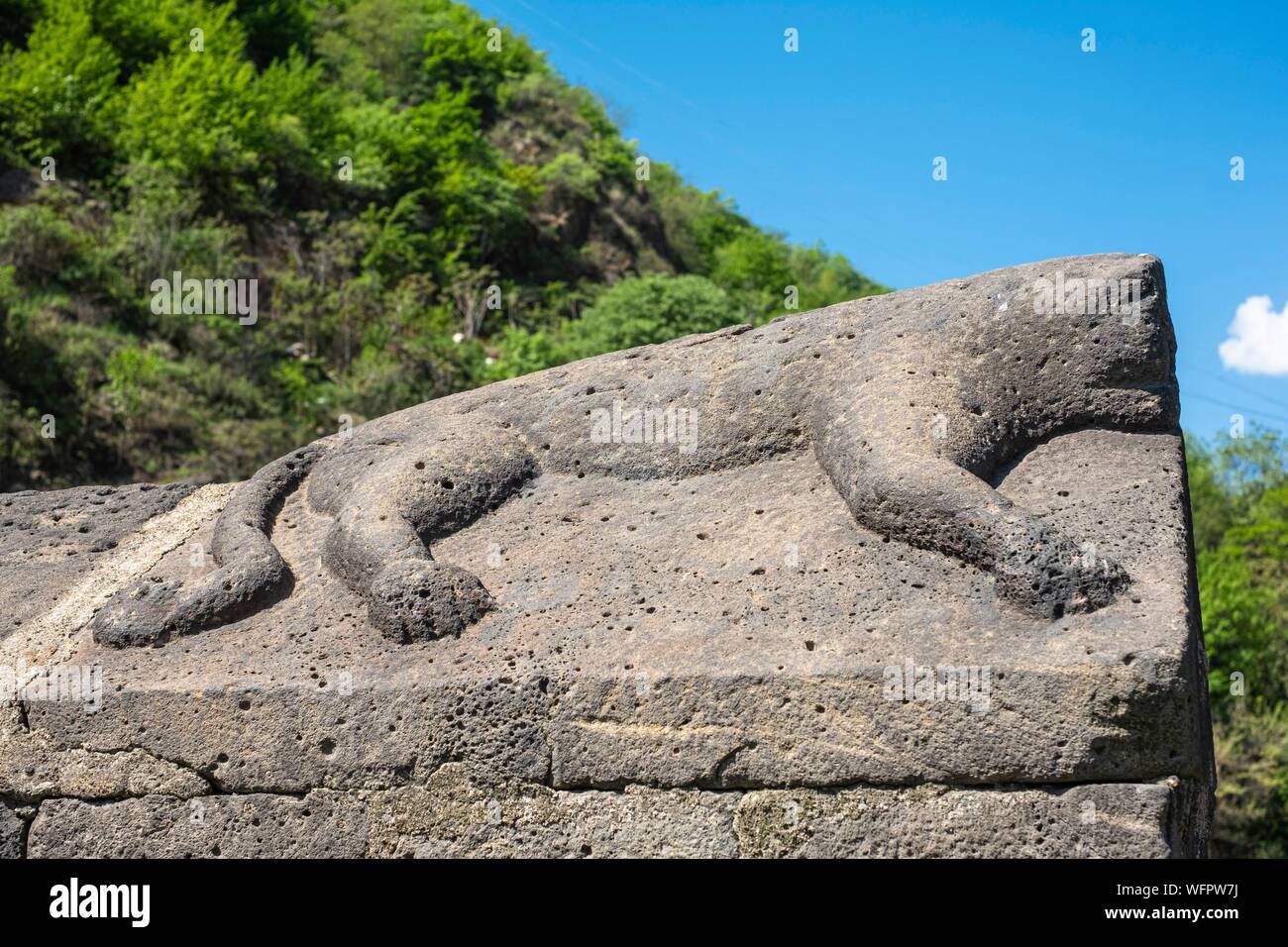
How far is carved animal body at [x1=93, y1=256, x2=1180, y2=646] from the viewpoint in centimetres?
359

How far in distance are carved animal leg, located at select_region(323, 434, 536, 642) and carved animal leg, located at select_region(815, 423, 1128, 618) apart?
1.12m

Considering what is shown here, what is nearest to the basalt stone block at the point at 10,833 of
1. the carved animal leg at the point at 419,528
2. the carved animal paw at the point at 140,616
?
the carved animal paw at the point at 140,616

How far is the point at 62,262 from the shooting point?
18.7 metres

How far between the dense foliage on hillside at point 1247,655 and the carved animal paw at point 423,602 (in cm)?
1339

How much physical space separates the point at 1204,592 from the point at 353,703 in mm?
18146

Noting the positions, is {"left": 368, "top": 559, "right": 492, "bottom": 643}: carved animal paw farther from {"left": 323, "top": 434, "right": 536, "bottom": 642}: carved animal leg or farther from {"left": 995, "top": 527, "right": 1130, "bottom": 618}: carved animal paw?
{"left": 995, "top": 527, "right": 1130, "bottom": 618}: carved animal paw

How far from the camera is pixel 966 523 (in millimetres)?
3477

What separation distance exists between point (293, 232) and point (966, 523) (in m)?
21.5

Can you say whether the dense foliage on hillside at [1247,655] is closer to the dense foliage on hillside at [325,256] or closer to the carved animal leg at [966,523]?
the dense foliage on hillside at [325,256]

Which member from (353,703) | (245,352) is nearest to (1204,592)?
(245,352)

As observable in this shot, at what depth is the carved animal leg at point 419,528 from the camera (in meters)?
3.83

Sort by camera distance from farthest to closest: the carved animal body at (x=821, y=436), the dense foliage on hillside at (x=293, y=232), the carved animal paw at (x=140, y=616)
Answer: the dense foliage on hillside at (x=293, y=232)
the carved animal paw at (x=140, y=616)
the carved animal body at (x=821, y=436)

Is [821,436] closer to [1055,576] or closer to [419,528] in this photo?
[1055,576]

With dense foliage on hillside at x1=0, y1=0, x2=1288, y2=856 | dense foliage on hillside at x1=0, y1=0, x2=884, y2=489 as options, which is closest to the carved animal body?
dense foliage on hillside at x1=0, y1=0, x2=884, y2=489
